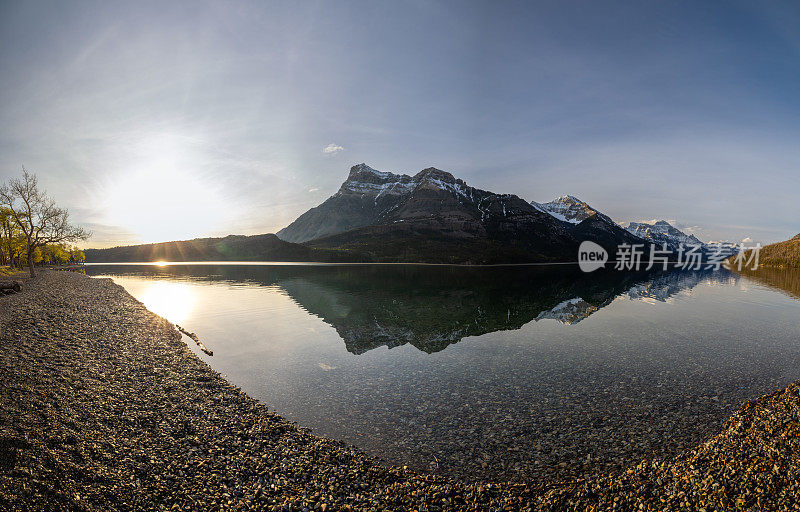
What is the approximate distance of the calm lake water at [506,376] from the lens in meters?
15.7

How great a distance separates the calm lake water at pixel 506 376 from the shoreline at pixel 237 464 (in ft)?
5.39

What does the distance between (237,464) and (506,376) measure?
18.1m

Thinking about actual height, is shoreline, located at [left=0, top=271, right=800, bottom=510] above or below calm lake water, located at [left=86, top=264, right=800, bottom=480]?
above

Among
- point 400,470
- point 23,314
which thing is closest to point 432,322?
point 400,470

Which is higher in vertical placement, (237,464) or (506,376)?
(237,464)

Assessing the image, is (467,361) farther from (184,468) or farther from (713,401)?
(184,468)

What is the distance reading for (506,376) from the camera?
965 inches

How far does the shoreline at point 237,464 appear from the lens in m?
11.1

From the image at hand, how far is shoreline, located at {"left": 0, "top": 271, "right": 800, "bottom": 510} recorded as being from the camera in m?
11.1

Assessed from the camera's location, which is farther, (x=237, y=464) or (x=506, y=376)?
(x=506, y=376)

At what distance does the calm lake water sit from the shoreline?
1.64 meters

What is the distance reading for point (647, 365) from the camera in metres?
26.8

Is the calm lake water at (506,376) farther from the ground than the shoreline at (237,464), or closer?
closer

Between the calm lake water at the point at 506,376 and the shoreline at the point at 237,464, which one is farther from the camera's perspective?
the calm lake water at the point at 506,376
